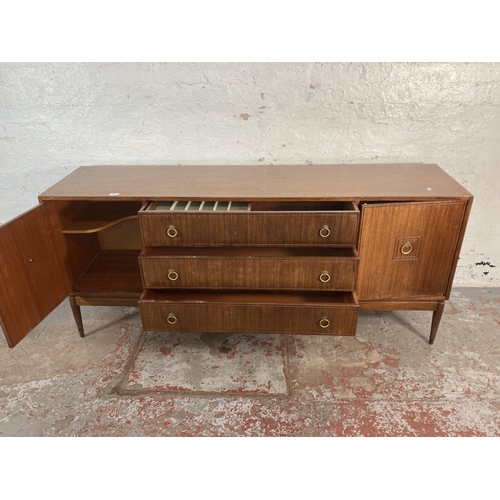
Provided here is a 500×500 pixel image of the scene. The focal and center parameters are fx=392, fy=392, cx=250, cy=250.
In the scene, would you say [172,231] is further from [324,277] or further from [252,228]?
[324,277]

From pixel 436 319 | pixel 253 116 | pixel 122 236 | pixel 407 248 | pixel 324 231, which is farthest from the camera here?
pixel 122 236

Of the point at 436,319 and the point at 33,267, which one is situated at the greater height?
the point at 33,267

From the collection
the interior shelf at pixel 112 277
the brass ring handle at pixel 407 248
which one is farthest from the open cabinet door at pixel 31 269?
the brass ring handle at pixel 407 248

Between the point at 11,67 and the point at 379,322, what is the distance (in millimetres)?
2526

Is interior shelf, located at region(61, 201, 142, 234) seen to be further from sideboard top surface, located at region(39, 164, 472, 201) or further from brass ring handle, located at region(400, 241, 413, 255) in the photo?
brass ring handle, located at region(400, 241, 413, 255)

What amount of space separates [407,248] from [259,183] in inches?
30.5

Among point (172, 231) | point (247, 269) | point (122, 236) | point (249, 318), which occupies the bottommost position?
point (249, 318)

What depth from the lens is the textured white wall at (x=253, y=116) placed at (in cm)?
208

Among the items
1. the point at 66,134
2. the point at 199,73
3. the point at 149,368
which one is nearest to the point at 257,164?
the point at 199,73

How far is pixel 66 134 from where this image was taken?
228 cm

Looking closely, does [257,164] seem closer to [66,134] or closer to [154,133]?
[154,133]

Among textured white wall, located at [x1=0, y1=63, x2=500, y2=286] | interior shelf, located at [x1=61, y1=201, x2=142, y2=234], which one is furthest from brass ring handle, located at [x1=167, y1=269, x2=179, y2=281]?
textured white wall, located at [x1=0, y1=63, x2=500, y2=286]

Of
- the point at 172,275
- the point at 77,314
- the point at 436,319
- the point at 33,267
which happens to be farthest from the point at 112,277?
the point at 436,319

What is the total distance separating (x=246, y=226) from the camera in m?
1.73
